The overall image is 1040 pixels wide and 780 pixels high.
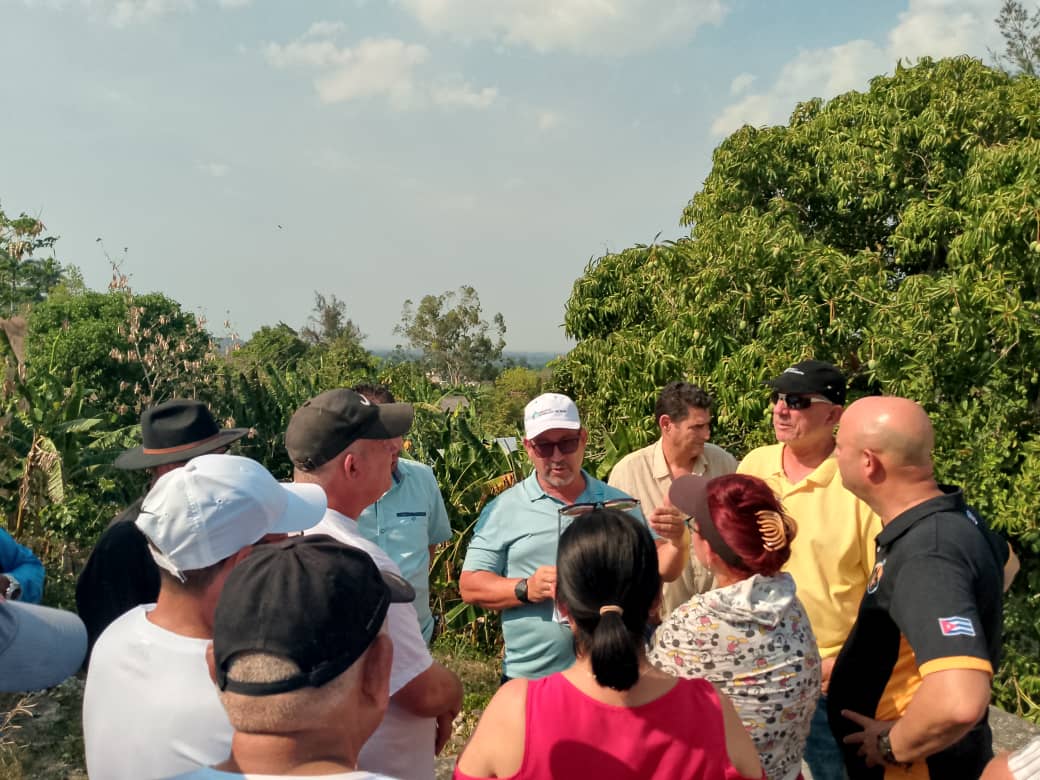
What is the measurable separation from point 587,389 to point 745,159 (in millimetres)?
3636

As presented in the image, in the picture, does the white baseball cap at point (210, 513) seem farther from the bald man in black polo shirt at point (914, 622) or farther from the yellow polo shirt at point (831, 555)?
the yellow polo shirt at point (831, 555)

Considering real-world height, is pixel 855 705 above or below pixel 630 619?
below

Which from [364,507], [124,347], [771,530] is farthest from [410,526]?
[124,347]

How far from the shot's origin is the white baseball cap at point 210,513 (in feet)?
6.08

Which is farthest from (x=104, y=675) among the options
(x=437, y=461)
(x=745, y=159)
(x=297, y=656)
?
(x=745, y=159)

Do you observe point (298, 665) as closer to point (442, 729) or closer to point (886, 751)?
point (442, 729)

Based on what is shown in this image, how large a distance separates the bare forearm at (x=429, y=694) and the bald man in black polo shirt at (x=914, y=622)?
43.8 inches

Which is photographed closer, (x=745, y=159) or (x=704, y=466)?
(x=704, y=466)

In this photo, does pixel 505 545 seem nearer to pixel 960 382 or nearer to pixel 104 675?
pixel 104 675

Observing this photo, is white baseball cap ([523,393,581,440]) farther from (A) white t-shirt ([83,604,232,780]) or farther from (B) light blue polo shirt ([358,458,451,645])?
(A) white t-shirt ([83,604,232,780])

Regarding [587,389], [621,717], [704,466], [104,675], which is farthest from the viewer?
[587,389]

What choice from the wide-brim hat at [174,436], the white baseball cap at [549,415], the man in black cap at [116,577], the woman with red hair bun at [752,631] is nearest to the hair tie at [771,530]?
the woman with red hair bun at [752,631]

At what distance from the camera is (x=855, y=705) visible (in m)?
2.29

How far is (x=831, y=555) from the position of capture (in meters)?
2.94
